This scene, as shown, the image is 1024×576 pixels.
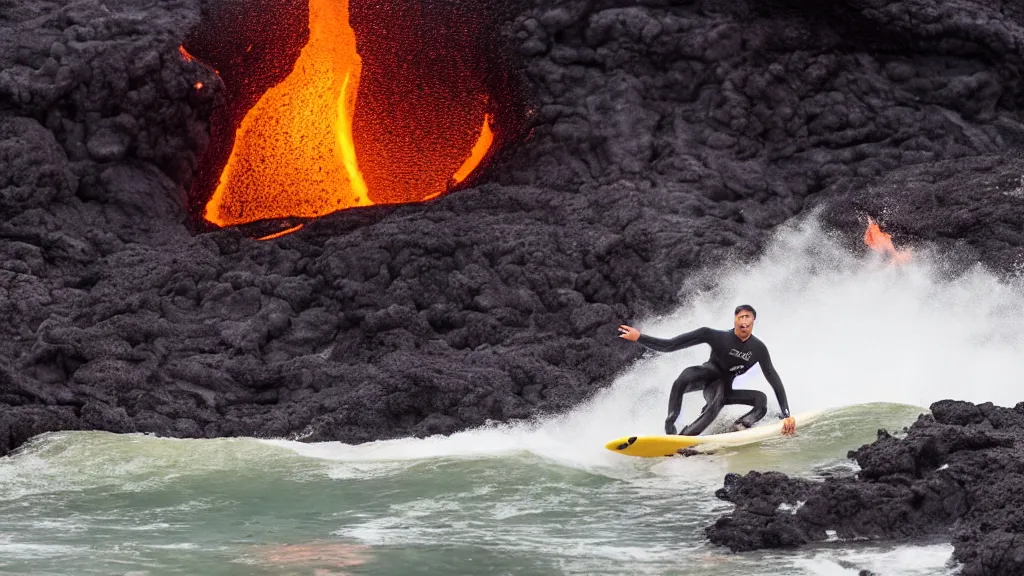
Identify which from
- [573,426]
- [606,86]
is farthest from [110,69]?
[573,426]

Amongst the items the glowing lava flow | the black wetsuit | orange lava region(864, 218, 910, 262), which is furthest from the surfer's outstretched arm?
the glowing lava flow

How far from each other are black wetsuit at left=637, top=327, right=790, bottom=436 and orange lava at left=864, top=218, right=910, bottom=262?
510cm

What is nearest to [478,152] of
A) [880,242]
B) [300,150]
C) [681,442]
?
[300,150]

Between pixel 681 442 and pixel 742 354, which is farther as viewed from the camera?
pixel 742 354

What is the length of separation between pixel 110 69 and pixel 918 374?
504 inches

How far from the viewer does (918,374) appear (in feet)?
50.9

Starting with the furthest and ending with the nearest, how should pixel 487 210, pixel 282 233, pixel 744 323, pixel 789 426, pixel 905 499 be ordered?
pixel 282 233 < pixel 487 210 < pixel 744 323 < pixel 789 426 < pixel 905 499

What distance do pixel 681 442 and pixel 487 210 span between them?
744 centimetres

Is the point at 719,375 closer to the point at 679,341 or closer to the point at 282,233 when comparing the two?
the point at 679,341

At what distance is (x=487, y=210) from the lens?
19.3 metres

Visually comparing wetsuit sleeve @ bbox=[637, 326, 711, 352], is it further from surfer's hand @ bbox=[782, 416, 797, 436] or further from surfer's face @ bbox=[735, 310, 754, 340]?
surfer's hand @ bbox=[782, 416, 797, 436]

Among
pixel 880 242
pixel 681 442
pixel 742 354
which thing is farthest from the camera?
pixel 880 242

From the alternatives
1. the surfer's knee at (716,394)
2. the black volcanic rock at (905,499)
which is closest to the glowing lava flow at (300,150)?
the surfer's knee at (716,394)

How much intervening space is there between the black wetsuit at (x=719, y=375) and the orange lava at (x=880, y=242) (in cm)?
510
